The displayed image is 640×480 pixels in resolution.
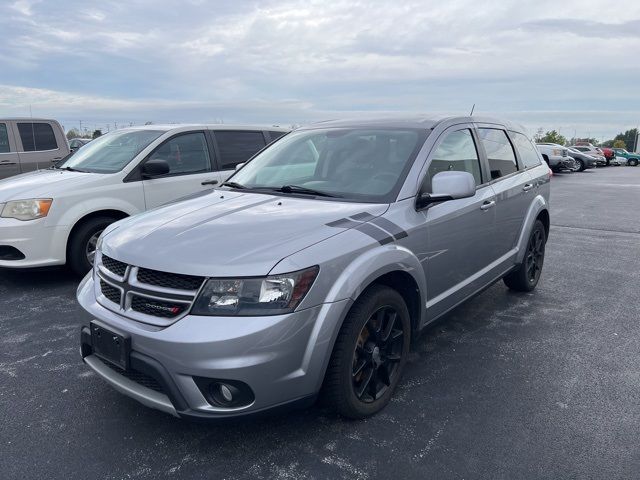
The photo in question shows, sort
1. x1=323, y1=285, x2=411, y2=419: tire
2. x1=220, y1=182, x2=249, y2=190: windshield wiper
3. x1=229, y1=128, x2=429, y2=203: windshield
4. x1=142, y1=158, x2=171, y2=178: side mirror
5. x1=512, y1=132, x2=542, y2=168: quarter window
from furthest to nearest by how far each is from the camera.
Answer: x1=142, y1=158, x2=171, y2=178: side mirror → x1=512, y1=132, x2=542, y2=168: quarter window → x1=220, y1=182, x2=249, y2=190: windshield wiper → x1=229, y1=128, x2=429, y2=203: windshield → x1=323, y1=285, x2=411, y2=419: tire

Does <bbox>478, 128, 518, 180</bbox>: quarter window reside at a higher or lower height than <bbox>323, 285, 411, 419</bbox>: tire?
higher

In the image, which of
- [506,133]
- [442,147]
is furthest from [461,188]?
[506,133]

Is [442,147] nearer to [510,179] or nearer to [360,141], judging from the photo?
[360,141]

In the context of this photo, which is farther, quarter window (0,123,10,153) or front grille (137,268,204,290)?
quarter window (0,123,10,153)

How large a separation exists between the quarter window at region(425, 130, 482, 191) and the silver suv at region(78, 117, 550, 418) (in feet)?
0.05

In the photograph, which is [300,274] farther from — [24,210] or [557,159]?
[557,159]

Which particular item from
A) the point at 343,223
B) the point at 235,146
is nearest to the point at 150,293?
the point at 343,223

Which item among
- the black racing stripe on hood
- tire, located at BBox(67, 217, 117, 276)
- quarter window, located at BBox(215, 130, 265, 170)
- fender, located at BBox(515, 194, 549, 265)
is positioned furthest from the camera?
quarter window, located at BBox(215, 130, 265, 170)

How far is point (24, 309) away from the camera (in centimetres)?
464

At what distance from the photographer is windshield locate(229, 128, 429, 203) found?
328 centimetres

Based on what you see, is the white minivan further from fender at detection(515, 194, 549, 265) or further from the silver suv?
fender at detection(515, 194, 549, 265)

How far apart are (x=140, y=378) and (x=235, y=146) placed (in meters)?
4.39

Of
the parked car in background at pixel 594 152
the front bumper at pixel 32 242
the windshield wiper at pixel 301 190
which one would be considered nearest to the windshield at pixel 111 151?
the front bumper at pixel 32 242

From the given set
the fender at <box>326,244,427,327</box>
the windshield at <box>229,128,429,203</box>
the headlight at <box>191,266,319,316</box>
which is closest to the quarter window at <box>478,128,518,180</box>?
the windshield at <box>229,128,429,203</box>
